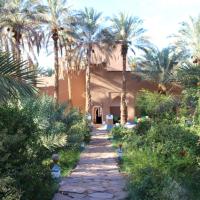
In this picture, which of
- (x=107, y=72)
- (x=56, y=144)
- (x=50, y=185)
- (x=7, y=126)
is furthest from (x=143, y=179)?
(x=107, y=72)

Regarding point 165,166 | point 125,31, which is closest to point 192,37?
point 125,31

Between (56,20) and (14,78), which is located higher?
(56,20)

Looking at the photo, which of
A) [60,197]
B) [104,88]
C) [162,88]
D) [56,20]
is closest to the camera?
[60,197]

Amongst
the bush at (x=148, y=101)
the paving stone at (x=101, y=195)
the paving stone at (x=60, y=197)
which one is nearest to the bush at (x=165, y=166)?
the paving stone at (x=101, y=195)

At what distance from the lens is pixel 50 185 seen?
779 centimetres

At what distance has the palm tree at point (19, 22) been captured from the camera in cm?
2686

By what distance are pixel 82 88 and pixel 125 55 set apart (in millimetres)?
7830

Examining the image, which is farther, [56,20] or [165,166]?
[56,20]

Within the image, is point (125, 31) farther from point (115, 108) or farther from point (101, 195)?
point (101, 195)

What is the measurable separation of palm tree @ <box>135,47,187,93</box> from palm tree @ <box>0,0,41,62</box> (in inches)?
458

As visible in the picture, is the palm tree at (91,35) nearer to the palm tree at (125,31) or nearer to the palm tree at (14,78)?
the palm tree at (125,31)

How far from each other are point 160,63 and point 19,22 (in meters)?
14.6

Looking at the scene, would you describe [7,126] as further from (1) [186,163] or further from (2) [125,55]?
(2) [125,55]

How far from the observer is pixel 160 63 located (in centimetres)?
3775
